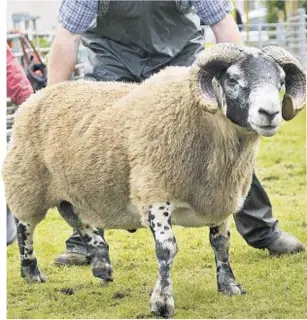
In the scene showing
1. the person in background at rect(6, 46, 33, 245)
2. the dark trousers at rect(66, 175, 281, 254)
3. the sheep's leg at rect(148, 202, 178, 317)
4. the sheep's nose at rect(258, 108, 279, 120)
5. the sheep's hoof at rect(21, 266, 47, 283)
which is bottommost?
the dark trousers at rect(66, 175, 281, 254)

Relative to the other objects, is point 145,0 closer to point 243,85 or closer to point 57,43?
point 57,43

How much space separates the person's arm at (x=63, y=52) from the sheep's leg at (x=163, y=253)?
1.50 meters

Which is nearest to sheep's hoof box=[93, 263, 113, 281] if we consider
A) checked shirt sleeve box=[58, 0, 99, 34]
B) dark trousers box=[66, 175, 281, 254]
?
dark trousers box=[66, 175, 281, 254]

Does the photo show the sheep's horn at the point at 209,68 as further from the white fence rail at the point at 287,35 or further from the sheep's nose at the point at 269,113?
the white fence rail at the point at 287,35

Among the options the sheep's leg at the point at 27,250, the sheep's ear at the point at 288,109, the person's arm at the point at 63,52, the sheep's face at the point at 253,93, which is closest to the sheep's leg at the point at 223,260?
the sheep's ear at the point at 288,109

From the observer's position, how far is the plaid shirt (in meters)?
6.61

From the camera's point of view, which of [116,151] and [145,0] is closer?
[116,151]

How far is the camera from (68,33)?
22.2 feet

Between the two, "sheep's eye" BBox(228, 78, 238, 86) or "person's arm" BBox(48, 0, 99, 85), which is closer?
"sheep's eye" BBox(228, 78, 238, 86)

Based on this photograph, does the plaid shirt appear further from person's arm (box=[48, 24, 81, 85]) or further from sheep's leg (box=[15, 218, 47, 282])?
sheep's leg (box=[15, 218, 47, 282])

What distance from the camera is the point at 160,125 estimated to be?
5836 mm

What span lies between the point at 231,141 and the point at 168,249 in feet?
2.27

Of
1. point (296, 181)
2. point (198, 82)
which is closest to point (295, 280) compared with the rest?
point (198, 82)

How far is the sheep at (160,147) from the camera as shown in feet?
18.0
